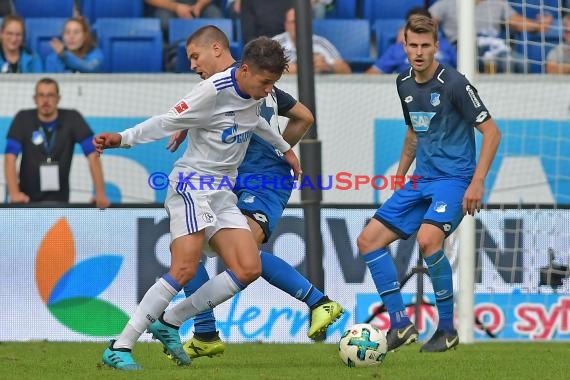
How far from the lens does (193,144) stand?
7.09m

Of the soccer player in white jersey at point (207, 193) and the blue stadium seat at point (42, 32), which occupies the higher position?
the blue stadium seat at point (42, 32)

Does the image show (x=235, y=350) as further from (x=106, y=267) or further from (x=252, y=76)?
(x=252, y=76)

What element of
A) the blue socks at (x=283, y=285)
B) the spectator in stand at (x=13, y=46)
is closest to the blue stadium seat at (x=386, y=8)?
the spectator in stand at (x=13, y=46)

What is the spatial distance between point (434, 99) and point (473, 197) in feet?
2.61

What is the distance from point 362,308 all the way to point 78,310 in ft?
7.74

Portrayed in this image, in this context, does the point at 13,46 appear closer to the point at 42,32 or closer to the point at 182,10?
the point at 42,32

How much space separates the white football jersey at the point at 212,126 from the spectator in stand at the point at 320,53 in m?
5.49

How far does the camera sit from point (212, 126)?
22.8 feet

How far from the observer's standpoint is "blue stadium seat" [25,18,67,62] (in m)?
13.0

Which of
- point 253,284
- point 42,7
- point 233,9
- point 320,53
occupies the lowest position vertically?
point 253,284

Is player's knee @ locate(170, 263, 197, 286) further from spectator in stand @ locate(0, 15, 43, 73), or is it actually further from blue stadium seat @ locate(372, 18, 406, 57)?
blue stadium seat @ locate(372, 18, 406, 57)

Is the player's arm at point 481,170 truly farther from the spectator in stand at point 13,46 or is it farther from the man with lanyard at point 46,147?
the spectator in stand at point 13,46

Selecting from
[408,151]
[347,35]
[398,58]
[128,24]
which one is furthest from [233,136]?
[347,35]

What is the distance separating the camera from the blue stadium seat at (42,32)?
1299 cm
